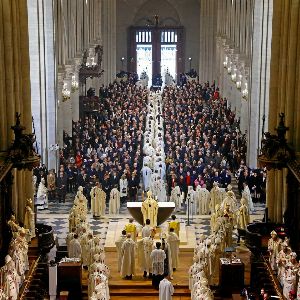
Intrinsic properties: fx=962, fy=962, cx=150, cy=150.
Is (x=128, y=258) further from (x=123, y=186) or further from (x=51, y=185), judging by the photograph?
(x=51, y=185)

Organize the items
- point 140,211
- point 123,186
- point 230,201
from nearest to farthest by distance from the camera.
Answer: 1. point 140,211
2. point 230,201
3. point 123,186

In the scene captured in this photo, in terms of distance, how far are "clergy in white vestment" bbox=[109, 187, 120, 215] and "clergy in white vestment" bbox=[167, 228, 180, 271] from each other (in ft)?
25.4

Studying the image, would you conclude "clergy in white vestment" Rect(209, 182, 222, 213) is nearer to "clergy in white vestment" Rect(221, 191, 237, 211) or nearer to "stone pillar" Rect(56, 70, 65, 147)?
"clergy in white vestment" Rect(221, 191, 237, 211)

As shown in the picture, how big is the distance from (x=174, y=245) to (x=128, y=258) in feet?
5.50

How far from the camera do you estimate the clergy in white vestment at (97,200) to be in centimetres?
3709

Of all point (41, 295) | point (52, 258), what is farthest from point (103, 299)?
point (52, 258)

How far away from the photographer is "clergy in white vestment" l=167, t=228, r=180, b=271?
98.3 ft

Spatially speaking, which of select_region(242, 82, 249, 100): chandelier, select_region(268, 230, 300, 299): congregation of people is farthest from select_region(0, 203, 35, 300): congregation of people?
select_region(242, 82, 249, 100): chandelier

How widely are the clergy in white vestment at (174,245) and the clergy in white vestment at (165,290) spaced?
3458mm

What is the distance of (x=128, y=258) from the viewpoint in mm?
29297

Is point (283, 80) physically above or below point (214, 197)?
above

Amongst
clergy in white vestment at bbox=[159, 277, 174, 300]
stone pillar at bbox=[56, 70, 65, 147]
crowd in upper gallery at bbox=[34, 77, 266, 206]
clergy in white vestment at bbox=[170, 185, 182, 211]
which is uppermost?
stone pillar at bbox=[56, 70, 65, 147]

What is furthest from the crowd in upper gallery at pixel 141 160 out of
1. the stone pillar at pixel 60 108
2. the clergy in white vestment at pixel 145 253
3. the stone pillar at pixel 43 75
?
the clergy in white vestment at pixel 145 253

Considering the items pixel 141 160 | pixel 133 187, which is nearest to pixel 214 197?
pixel 133 187
